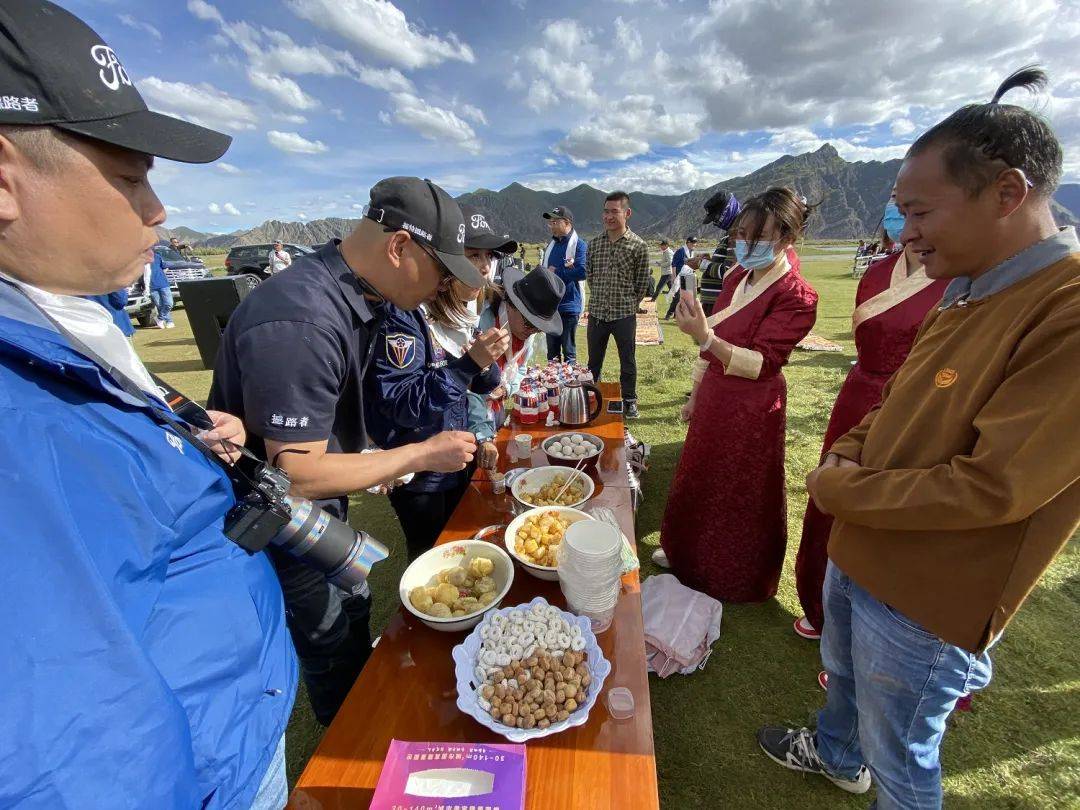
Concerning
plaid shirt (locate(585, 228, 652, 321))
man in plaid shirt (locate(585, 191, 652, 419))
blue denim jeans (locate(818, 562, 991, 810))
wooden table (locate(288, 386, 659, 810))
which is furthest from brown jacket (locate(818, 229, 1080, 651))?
plaid shirt (locate(585, 228, 652, 321))

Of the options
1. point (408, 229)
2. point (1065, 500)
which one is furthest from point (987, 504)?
point (408, 229)

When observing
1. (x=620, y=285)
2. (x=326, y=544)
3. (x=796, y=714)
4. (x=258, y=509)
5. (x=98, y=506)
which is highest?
(x=620, y=285)

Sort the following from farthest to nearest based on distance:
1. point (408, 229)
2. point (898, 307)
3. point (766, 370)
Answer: point (766, 370), point (898, 307), point (408, 229)

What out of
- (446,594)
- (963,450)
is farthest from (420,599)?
(963,450)

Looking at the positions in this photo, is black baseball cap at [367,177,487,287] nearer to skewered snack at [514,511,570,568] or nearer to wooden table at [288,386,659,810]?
skewered snack at [514,511,570,568]

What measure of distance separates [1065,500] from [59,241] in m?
2.26

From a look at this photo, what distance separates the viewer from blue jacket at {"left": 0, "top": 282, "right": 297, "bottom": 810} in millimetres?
601

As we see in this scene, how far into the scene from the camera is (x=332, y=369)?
150 centimetres

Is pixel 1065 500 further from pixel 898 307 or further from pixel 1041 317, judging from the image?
pixel 898 307

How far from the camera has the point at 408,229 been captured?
5.47 ft

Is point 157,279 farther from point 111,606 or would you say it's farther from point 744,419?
point 111,606

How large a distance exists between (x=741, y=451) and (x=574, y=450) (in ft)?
3.34

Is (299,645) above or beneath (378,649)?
beneath

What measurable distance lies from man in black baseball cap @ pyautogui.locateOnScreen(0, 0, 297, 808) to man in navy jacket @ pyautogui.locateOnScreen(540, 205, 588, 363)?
6651 millimetres
